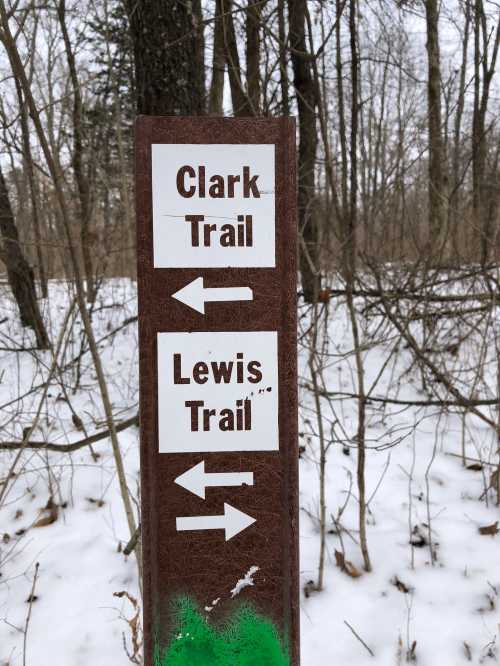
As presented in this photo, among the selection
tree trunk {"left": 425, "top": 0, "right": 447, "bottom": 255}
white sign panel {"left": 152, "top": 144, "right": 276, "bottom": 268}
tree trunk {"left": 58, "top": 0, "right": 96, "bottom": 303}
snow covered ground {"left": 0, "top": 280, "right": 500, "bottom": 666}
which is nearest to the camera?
white sign panel {"left": 152, "top": 144, "right": 276, "bottom": 268}

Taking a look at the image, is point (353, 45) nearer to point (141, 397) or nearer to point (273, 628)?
point (141, 397)

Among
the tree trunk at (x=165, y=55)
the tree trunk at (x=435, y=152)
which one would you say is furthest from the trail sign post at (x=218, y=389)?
the tree trunk at (x=435, y=152)

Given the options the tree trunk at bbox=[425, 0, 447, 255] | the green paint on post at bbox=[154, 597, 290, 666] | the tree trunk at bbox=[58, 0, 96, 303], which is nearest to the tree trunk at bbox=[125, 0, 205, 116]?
the tree trunk at bbox=[58, 0, 96, 303]

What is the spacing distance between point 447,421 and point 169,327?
8.15 ft

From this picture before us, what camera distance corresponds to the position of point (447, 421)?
9.46 feet

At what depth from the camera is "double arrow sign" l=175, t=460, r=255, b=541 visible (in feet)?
2.99

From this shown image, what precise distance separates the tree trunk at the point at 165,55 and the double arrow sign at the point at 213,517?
159 cm

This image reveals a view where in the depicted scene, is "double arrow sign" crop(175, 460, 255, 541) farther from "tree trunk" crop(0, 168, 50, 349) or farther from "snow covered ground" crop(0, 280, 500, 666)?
"tree trunk" crop(0, 168, 50, 349)

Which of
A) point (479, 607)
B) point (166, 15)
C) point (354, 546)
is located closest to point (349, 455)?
point (354, 546)

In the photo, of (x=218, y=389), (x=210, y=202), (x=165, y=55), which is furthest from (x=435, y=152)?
(x=218, y=389)

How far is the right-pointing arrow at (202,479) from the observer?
91 cm

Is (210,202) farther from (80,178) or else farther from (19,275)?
(80,178)

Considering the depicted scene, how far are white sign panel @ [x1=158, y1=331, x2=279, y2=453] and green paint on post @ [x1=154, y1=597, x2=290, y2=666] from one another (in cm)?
33

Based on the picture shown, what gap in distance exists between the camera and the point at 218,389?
0.91 m
